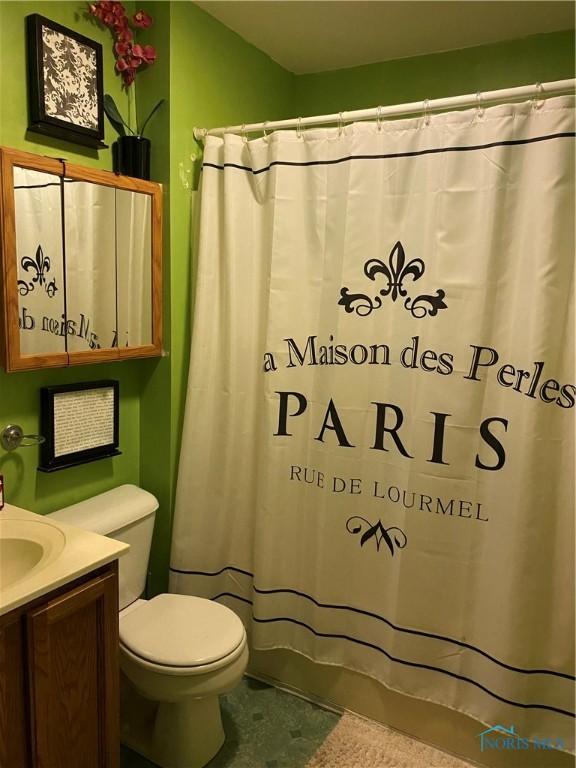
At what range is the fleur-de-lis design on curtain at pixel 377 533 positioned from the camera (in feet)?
5.98

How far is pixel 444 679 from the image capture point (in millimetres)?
1808

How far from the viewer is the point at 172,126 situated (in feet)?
6.35

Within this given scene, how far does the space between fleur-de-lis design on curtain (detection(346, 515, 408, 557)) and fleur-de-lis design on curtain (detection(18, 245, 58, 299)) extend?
1209mm

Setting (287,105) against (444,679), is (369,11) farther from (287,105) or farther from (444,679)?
(444,679)

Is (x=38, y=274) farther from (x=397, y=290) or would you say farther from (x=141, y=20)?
(x=397, y=290)

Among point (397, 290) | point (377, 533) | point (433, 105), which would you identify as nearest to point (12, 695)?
point (377, 533)

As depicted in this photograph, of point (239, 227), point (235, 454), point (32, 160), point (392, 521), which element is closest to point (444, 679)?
point (392, 521)

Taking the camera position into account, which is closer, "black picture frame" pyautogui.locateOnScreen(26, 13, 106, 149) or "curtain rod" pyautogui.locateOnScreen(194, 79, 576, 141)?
"curtain rod" pyautogui.locateOnScreen(194, 79, 576, 141)

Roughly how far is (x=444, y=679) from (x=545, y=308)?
1205 millimetres

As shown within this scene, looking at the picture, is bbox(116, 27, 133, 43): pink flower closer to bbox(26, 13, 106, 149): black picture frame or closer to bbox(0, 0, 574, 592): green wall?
bbox(0, 0, 574, 592): green wall

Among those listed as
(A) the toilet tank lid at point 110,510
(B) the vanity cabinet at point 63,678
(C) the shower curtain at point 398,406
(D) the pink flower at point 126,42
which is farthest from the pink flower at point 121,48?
(B) the vanity cabinet at point 63,678

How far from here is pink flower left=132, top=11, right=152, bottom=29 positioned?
1891 mm

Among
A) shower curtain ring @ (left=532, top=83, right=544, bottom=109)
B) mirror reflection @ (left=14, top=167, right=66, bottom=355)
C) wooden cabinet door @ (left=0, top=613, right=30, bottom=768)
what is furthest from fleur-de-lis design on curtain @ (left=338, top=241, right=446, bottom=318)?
wooden cabinet door @ (left=0, top=613, right=30, bottom=768)

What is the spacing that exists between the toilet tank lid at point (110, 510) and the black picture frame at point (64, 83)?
1172 millimetres
